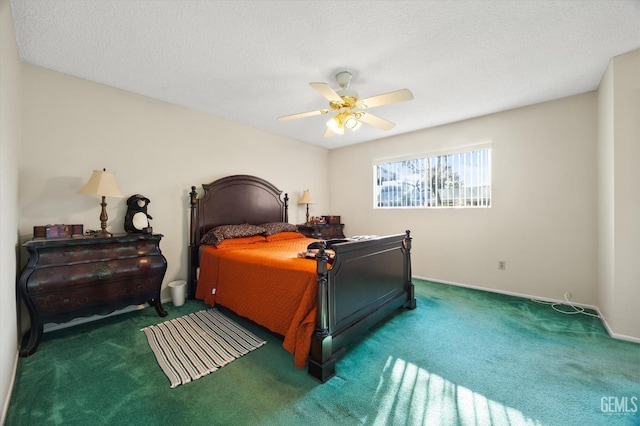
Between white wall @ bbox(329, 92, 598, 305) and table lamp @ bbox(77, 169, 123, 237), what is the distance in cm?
420

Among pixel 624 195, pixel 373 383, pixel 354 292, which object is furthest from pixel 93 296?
pixel 624 195

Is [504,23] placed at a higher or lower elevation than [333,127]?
higher

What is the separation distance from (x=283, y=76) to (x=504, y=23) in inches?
74.0

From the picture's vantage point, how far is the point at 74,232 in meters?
2.44

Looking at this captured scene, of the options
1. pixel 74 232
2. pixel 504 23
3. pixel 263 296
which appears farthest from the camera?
pixel 74 232

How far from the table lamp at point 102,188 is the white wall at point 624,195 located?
4.70 meters

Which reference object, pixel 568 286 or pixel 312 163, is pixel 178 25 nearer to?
pixel 312 163

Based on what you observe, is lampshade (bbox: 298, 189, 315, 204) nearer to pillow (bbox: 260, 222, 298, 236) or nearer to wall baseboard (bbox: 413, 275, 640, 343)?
pillow (bbox: 260, 222, 298, 236)

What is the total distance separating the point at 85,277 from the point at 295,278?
1950 millimetres

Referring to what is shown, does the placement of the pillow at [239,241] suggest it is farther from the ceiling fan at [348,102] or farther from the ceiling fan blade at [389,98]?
the ceiling fan blade at [389,98]

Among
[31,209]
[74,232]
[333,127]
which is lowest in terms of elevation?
[74,232]

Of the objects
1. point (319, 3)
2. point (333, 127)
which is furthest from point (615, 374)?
point (319, 3)

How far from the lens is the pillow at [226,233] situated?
316 cm

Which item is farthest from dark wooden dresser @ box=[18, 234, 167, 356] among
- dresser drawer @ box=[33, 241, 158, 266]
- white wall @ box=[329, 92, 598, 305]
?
white wall @ box=[329, 92, 598, 305]
